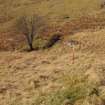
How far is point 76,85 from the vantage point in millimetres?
13719

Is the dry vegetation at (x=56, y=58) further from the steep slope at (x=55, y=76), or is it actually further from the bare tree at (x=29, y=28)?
the bare tree at (x=29, y=28)

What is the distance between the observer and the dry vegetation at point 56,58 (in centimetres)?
1359

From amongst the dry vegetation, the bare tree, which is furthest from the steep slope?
the bare tree

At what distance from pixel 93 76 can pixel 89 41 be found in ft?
71.4

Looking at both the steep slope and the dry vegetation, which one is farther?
the dry vegetation

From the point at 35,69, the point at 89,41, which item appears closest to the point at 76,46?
the point at 89,41

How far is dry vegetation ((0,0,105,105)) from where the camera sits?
13594 millimetres

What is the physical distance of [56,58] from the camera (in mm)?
31391

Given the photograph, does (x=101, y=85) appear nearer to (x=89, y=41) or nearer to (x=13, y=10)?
(x=89, y=41)

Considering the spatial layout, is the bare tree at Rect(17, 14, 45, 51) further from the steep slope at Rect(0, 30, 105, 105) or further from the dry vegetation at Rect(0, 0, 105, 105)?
the steep slope at Rect(0, 30, 105, 105)

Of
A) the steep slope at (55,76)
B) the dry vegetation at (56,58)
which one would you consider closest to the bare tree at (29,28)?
the dry vegetation at (56,58)

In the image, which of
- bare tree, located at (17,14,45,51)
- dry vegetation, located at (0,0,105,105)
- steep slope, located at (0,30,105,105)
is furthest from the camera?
bare tree, located at (17,14,45,51)

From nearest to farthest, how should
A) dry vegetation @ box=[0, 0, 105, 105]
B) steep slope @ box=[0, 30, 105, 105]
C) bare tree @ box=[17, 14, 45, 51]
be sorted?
steep slope @ box=[0, 30, 105, 105] → dry vegetation @ box=[0, 0, 105, 105] → bare tree @ box=[17, 14, 45, 51]

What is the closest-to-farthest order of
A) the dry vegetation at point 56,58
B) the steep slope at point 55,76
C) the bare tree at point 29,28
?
1. the steep slope at point 55,76
2. the dry vegetation at point 56,58
3. the bare tree at point 29,28
